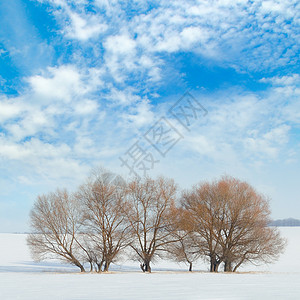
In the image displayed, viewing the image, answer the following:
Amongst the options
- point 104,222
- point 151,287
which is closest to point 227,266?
point 104,222

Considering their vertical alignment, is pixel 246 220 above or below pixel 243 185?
below

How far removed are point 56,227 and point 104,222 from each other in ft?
14.8

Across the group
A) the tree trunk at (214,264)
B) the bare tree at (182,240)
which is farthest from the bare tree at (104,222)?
the tree trunk at (214,264)

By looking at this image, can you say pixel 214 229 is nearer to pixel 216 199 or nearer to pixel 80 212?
pixel 216 199

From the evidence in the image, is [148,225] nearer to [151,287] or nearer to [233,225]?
[233,225]

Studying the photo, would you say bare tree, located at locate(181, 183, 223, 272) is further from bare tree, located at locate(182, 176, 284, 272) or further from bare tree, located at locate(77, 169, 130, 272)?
bare tree, located at locate(77, 169, 130, 272)

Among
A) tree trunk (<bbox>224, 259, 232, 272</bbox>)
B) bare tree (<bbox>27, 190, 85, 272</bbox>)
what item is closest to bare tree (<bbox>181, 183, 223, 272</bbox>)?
tree trunk (<bbox>224, 259, 232, 272</bbox>)

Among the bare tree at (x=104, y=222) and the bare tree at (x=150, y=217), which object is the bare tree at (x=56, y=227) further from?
the bare tree at (x=150, y=217)

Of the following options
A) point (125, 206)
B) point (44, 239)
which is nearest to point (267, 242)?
point (125, 206)

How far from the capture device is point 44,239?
28.7m

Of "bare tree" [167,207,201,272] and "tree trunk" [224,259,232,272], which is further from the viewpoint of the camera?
"bare tree" [167,207,201,272]

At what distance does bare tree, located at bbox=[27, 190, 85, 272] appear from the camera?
28047 millimetres

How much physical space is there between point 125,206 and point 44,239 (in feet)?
26.8

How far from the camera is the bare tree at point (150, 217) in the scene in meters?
29.0
